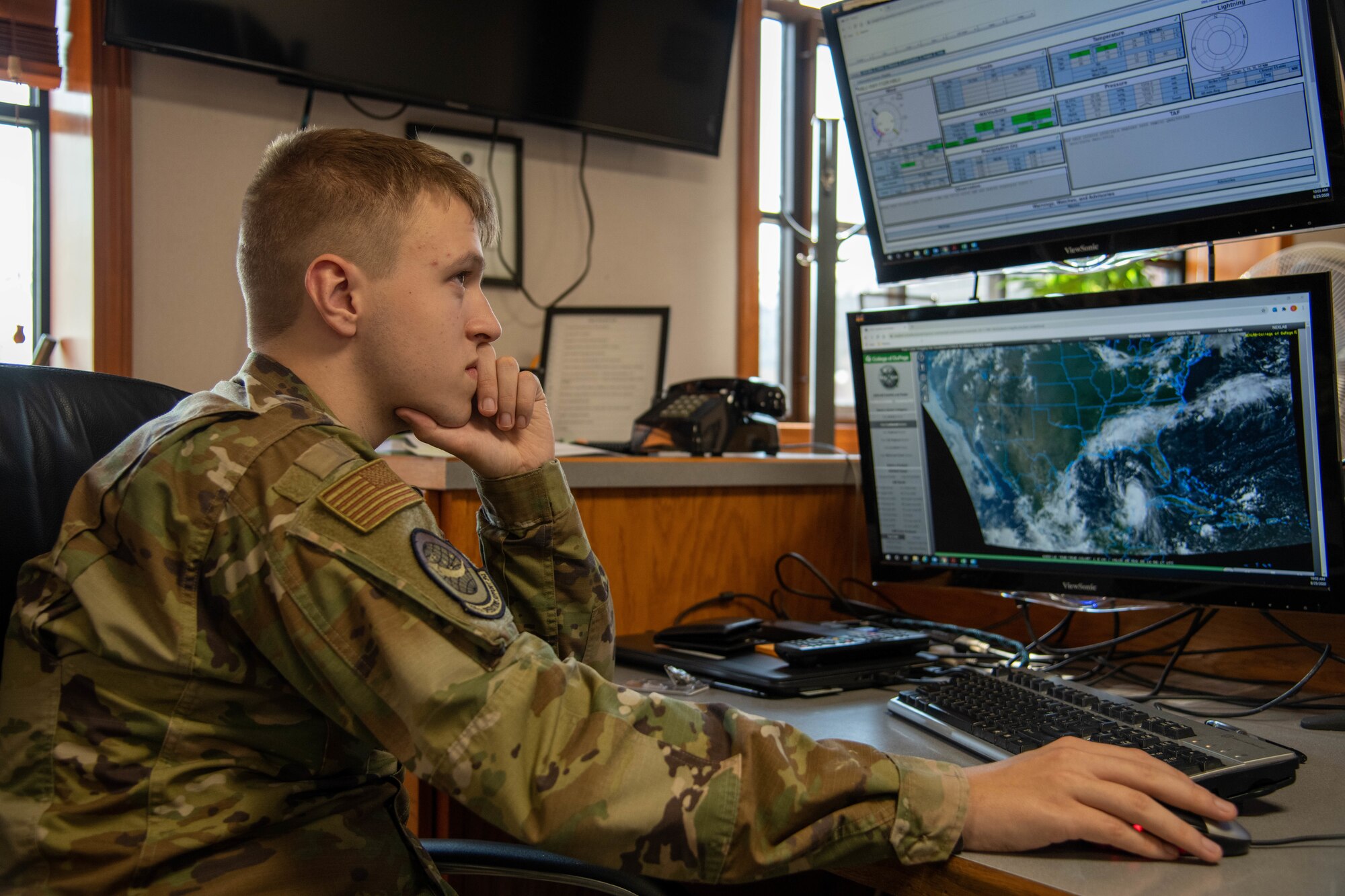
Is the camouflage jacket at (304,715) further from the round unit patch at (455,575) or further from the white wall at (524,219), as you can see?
the white wall at (524,219)

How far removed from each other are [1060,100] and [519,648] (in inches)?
38.1

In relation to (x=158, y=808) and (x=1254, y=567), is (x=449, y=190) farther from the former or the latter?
(x=1254, y=567)

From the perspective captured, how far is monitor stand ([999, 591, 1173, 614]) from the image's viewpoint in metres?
1.29

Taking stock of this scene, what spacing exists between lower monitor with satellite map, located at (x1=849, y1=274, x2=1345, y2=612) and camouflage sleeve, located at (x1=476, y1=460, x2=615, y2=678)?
0.46 meters

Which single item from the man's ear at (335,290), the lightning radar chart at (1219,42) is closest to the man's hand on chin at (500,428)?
the man's ear at (335,290)

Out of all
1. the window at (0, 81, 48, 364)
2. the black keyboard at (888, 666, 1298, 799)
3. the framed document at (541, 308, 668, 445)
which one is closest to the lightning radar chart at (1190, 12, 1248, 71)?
the black keyboard at (888, 666, 1298, 799)

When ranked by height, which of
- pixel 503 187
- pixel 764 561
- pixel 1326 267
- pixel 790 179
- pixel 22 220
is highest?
pixel 790 179

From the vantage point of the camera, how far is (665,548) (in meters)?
1.52

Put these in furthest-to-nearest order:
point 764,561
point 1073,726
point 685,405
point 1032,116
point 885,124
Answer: point 685,405
point 764,561
point 885,124
point 1032,116
point 1073,726

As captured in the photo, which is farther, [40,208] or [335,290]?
[40,208]

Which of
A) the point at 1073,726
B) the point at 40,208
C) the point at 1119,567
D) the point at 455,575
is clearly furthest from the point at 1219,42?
the point at 40,208

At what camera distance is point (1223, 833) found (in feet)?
2.35

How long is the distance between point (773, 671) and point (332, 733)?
0.52 m

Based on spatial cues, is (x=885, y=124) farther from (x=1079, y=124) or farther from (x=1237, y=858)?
(x=1237, y=858)
